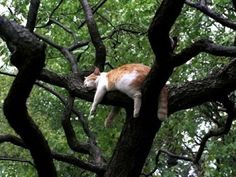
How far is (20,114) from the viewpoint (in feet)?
11.7

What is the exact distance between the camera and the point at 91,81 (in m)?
4.98

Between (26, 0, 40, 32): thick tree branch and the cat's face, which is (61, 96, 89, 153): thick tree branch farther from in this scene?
(26, 0, 40, 32): thick tree branch

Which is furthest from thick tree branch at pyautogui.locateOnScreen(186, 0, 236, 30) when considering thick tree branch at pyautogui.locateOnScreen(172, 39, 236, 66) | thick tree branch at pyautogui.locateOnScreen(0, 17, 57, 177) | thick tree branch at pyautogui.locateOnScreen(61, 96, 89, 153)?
thick tree branch at pyautogui.locateOnScreen(61, 96, 89, 153)

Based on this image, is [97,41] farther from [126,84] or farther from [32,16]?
[126,84]

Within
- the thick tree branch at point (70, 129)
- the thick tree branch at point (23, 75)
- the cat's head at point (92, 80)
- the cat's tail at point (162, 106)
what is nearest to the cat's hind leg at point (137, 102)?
the cat's tail at point (162, 106)

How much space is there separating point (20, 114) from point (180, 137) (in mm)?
7638

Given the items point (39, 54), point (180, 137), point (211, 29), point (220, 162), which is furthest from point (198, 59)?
point (39, 54)

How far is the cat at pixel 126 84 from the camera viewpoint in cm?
384

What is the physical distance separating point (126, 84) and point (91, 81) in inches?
31.5

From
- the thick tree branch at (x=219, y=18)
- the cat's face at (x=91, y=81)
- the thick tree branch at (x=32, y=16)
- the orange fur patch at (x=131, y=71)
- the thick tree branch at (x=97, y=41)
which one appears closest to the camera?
the thick tree branch at (x=219, y=18)

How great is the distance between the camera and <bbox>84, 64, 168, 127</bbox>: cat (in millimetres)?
3844

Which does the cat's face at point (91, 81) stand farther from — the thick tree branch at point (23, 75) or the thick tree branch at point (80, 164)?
the thick tree branch at point (23, 75)

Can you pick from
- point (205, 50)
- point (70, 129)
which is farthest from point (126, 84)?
point (205, 50)

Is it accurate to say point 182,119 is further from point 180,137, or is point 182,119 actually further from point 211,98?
point 211,98
